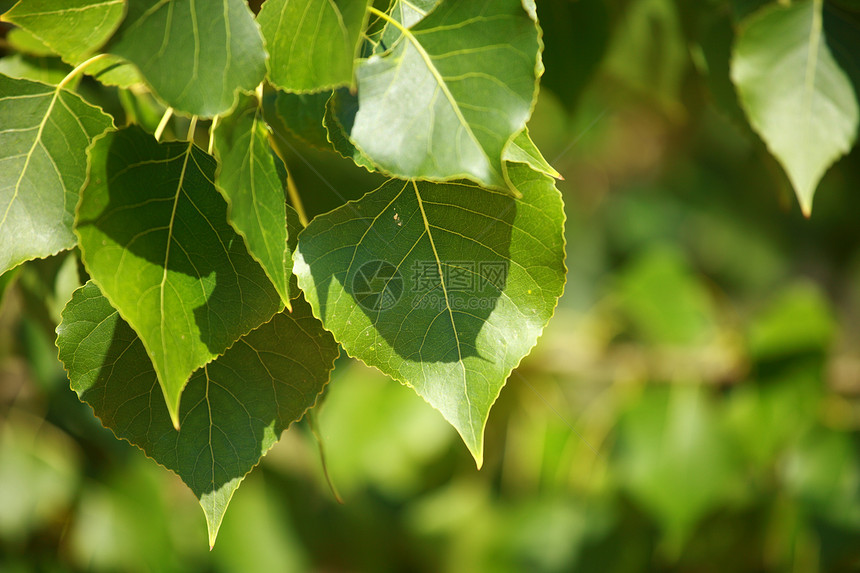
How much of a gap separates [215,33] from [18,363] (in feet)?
3.14

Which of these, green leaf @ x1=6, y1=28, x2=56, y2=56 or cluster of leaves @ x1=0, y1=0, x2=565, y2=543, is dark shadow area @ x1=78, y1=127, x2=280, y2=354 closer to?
cluster of leaves @ x1=0, y1=0, x2=565, y2=543

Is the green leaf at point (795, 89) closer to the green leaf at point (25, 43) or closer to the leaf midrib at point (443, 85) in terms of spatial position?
the leaf midrib at point (443, 85)

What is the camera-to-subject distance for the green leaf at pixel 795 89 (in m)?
0.43

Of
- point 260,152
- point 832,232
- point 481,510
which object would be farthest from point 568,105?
point 832,232

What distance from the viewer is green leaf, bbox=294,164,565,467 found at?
306 mm

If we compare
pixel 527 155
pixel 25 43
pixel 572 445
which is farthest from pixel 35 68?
pixel 572 445

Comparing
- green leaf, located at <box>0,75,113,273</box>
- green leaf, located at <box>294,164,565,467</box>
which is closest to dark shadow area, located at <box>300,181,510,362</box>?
green leaf, located at <box>294,164,565,467</box>

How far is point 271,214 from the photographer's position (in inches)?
10.9

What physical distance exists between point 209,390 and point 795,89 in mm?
431

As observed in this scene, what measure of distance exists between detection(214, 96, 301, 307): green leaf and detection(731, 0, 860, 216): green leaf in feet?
1.08

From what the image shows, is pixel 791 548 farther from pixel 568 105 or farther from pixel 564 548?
pixel 568 105

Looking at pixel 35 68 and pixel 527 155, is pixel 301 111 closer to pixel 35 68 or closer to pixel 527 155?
pixel 527 155

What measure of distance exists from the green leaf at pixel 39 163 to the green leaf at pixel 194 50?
86mm

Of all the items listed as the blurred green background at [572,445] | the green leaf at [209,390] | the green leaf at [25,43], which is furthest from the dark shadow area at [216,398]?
the green leaf at [25,43]
